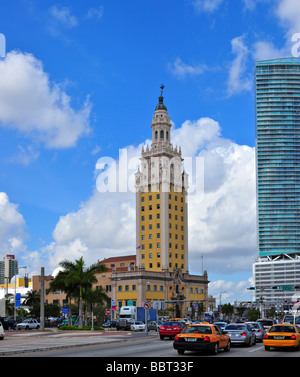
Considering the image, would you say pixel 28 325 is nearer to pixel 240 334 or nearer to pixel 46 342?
pixel 46 342

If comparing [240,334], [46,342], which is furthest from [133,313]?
[240,334]

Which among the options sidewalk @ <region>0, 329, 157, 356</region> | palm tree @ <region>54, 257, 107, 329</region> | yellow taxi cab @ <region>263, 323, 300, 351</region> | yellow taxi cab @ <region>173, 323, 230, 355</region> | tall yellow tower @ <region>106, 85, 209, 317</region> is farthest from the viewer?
tall yellow tower @ <region>106, 85, 209, 317</region>

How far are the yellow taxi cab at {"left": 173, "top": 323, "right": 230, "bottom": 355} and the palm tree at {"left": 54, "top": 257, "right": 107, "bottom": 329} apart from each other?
4407cm

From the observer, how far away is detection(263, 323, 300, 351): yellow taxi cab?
28.9 m

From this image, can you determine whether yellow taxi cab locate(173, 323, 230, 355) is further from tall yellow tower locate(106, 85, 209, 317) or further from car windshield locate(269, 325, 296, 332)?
tall yellow tower locate(106, 85, 209, 317)

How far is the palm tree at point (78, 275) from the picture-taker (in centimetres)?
6981

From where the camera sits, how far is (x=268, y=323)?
49.2 metres

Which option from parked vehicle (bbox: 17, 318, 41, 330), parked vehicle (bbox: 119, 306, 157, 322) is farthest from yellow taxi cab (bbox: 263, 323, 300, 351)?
parked vehicle (bbox: 119, 306, 157, 322)

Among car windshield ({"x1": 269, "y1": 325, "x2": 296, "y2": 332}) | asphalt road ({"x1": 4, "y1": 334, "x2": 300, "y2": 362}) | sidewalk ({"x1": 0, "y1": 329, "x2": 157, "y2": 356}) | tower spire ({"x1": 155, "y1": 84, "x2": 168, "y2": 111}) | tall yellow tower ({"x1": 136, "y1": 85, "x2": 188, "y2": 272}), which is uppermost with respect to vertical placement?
tower spire ({"x1": 155, "y1": 84, "x2": 168, "y2": 111})

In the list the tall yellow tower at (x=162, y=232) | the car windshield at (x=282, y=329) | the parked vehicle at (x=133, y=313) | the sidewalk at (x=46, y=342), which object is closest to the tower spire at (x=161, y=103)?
the tall yellow tower at (x=162, y=232)

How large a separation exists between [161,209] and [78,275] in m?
64.0

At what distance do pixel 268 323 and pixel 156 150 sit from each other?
94.3 metres

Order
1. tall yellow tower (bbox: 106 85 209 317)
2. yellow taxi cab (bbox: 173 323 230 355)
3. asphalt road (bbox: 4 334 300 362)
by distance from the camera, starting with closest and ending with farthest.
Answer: asphalt road (bbox: 4 334 300 362), yellow taxi cab (bbox: 173 323 230 355), tall yellow tower (bbox: 106 85 209 317)
